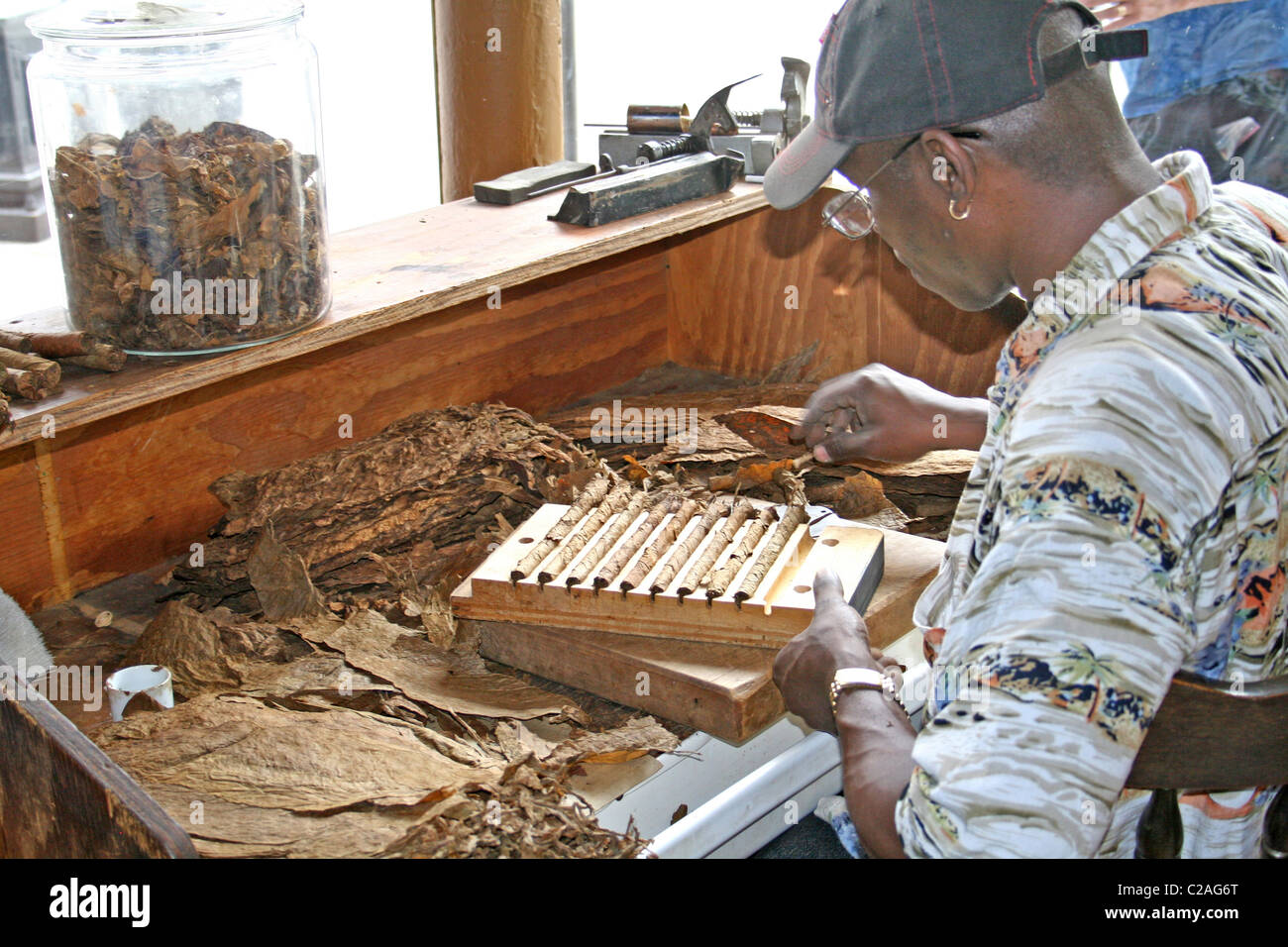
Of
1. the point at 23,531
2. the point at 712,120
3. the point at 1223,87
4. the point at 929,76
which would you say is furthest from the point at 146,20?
the point at 1223,87

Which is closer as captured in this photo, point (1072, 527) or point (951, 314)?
point (1072, 527)

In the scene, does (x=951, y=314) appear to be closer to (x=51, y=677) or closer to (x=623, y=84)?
(x=51, y=677)

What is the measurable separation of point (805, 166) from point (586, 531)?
63 centimetres

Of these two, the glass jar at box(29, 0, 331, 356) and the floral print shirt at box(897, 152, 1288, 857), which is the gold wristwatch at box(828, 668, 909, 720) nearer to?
the floral print shirt at box(897, 152, 1288, 857)

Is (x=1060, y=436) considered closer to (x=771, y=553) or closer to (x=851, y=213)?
(x=851, y=213)

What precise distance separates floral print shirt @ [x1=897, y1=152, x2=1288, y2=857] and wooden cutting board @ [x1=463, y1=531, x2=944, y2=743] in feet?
1.16

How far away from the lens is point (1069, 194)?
1114 millimetres

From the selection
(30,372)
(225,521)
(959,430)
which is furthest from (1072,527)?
(225,521)

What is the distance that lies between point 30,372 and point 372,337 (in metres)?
0.76

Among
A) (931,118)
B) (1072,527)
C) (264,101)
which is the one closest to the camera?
(1072,527)

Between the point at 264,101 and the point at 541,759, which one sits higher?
the point at 264,101

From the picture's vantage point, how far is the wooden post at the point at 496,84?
7.73ft

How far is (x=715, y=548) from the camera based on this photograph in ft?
5.26

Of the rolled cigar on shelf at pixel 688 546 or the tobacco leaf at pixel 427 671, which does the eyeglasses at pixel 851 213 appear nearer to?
the rolled cigar on shelf at pixel 688 546
